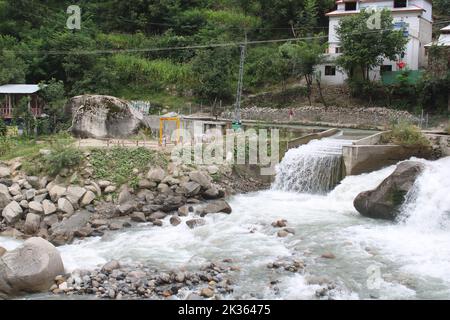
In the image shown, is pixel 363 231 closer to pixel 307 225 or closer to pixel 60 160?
pixel 307 225

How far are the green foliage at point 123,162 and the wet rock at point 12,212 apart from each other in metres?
2.98

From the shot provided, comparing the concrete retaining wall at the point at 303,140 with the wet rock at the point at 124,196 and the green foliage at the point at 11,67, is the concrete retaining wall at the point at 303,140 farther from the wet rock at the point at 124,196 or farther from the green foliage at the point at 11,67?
the green foliage at the point at 11,67

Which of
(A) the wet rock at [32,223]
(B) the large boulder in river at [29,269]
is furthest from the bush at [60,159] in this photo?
(B) the large boulder in river at [29,269]

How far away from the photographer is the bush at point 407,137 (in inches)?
838

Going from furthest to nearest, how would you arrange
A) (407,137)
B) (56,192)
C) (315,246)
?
1. (407,137)
2. (56,192)
3. (315,246)

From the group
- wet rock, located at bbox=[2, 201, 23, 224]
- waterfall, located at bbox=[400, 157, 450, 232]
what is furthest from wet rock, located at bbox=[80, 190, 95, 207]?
waterfall, located at bbox=[400, 157, 450, 232]

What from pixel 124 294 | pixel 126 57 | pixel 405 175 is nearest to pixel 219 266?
pixel 124 294

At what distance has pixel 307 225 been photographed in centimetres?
1638

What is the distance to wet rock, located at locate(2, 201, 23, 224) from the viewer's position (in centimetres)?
1666

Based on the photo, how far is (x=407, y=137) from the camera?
2156cm

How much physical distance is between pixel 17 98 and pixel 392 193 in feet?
78.2

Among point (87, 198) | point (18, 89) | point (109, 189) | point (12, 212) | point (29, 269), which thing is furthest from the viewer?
point (18, 89)

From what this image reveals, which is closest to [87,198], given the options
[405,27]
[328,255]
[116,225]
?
[116,225]

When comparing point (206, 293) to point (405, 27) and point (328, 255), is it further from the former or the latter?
point (405, 27)
